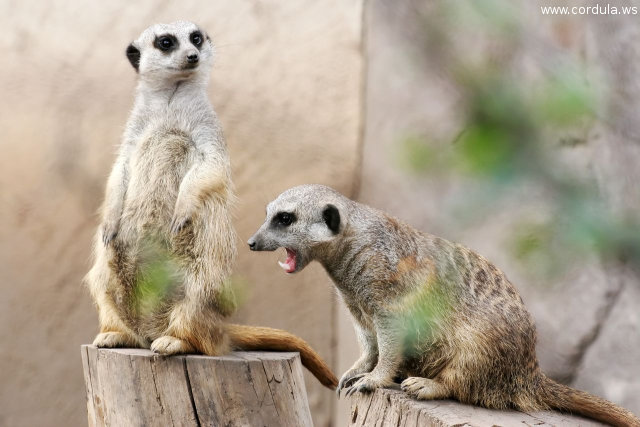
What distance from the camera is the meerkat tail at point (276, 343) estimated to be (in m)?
2.70

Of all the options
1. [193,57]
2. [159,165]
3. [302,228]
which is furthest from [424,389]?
[193,57]

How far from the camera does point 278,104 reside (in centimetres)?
378

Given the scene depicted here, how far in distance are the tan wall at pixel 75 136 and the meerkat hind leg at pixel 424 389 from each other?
1950 mm

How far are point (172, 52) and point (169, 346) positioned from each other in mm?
958

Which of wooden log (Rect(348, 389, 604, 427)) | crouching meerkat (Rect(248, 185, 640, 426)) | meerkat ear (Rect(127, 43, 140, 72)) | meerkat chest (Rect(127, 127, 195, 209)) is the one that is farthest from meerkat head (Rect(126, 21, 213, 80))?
wooden log (Rect(348, 389, 604, 427))

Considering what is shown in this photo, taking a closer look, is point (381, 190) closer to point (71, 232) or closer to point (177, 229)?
point (177, 229)

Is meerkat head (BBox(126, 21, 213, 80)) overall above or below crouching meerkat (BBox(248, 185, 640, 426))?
above

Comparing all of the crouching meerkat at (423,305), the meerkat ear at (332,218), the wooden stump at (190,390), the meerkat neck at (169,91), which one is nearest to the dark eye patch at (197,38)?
the meerkat neck at (169,91)

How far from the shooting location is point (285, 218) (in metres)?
2.03

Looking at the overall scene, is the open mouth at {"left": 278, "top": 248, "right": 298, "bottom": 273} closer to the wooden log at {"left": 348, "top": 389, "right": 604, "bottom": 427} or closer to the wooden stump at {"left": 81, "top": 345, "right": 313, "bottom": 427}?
the wooden log at {"left": 348, "top": 389, "right": 604, "bottom": 427}

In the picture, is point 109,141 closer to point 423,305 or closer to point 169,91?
point 169,91

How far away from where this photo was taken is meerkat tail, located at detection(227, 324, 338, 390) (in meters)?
2.70

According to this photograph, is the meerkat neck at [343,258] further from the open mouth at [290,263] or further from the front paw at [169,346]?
the front paw at [169,346]

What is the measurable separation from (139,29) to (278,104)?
0.83 metres
